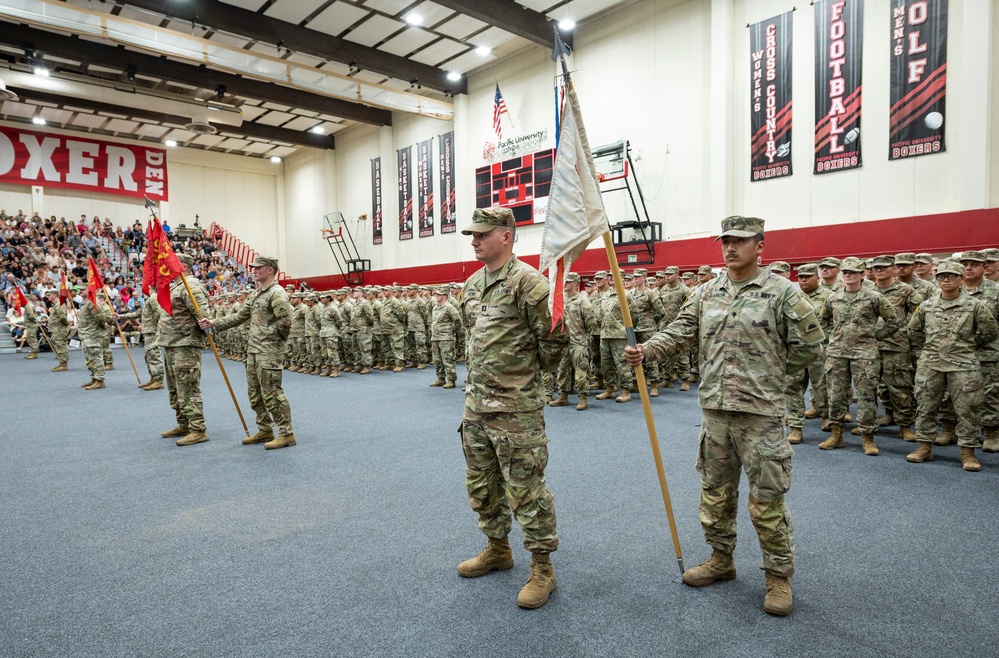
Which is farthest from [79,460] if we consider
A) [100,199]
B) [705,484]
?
[100,199]

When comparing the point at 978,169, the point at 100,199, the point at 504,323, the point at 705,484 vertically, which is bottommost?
the point at 705,484

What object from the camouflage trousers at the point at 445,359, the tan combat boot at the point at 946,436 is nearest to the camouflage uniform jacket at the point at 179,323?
the camouflage trousers at the point at 445,359

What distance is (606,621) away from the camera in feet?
7.89

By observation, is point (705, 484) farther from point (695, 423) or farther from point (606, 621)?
point (695, 423)

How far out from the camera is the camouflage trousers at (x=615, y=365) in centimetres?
766

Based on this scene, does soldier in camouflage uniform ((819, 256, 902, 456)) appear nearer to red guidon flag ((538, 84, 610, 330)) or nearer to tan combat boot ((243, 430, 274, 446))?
red guidon flag ((538, 84, 610, 330))

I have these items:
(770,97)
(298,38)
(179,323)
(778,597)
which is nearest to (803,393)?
(778,597)

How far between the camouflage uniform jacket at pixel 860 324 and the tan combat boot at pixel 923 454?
2.59ft

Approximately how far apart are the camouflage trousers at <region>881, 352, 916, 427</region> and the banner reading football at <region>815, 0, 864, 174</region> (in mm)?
5213

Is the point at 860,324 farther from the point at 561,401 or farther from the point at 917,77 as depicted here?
the point at 917,77

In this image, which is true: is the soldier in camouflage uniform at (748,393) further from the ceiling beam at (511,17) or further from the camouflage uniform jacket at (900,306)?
the ceiling beam at (511,17)

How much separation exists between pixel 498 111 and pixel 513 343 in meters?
13.6

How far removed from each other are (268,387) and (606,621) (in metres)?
4.04

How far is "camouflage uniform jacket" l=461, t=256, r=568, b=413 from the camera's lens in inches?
102
